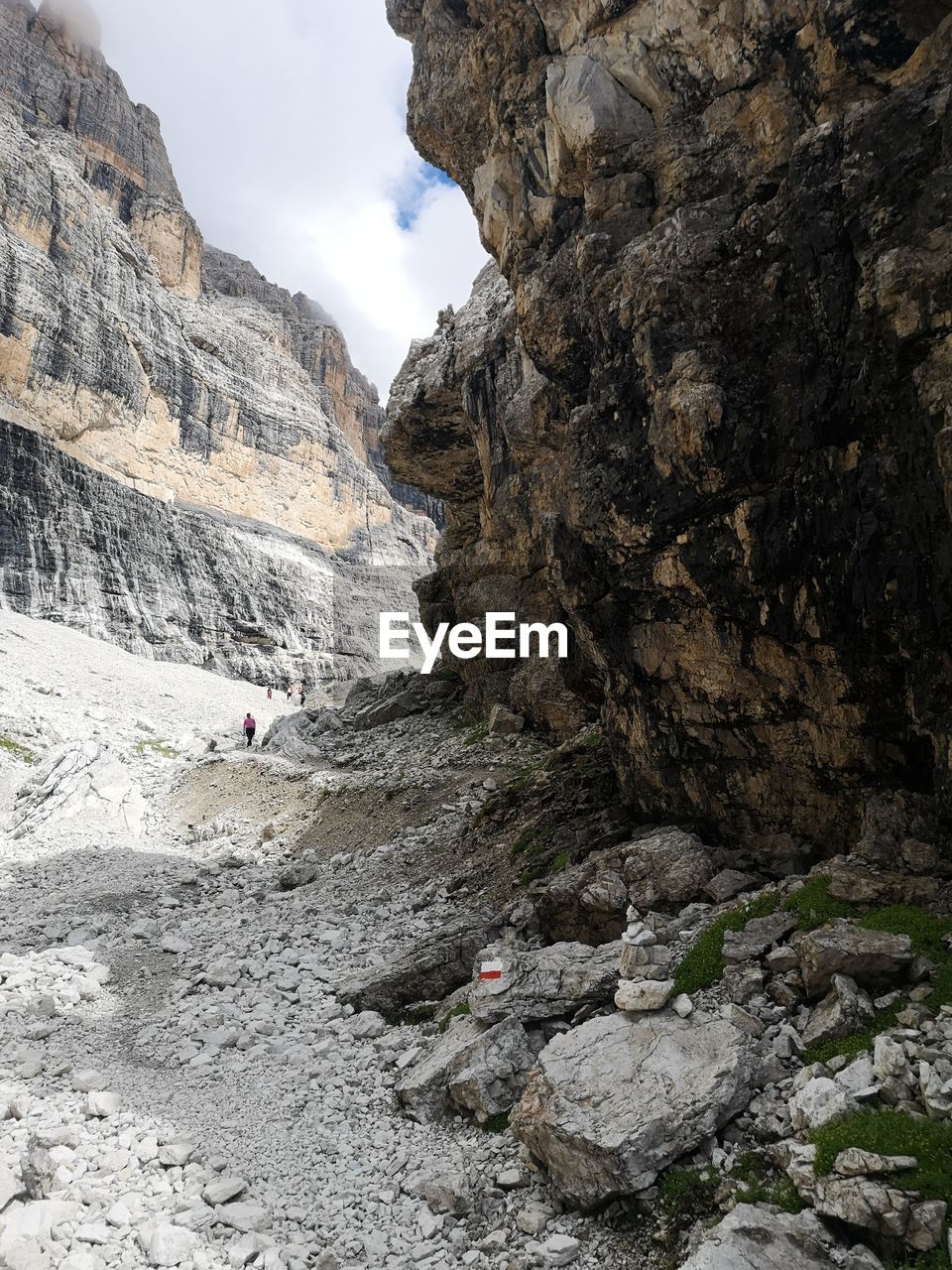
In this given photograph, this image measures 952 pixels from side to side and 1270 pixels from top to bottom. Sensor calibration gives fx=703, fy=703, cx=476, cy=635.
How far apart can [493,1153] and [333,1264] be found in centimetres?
193

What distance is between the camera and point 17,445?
69.2 m

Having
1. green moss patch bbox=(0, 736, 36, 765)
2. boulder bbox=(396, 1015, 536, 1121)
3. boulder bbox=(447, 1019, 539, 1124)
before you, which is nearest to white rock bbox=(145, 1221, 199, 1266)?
boulder bbox=(396, 1015, 536, 1121)

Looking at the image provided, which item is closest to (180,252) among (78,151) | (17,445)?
(78,151)

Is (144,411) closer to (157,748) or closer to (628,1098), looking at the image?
(157,748)

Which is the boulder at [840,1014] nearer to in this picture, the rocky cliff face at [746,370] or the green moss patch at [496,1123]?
the rocky cliff face at [746,370]

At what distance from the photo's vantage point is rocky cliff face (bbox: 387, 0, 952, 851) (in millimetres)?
9266

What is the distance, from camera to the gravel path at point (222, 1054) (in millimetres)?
6910

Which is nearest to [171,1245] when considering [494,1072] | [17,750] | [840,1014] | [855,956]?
[494,1072]

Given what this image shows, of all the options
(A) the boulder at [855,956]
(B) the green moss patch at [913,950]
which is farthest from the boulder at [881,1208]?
(A) the boulder at [855,956]

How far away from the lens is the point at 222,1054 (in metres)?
10.8

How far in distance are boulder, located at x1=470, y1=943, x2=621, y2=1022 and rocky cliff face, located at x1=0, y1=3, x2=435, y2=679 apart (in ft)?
225

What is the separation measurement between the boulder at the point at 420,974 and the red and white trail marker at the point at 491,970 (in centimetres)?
161

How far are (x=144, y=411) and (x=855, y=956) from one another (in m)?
98.3

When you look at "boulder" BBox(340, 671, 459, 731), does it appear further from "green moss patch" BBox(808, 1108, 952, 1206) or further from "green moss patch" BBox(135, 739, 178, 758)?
"green moss patch" BBox(808, 1108, 952, 1206)
